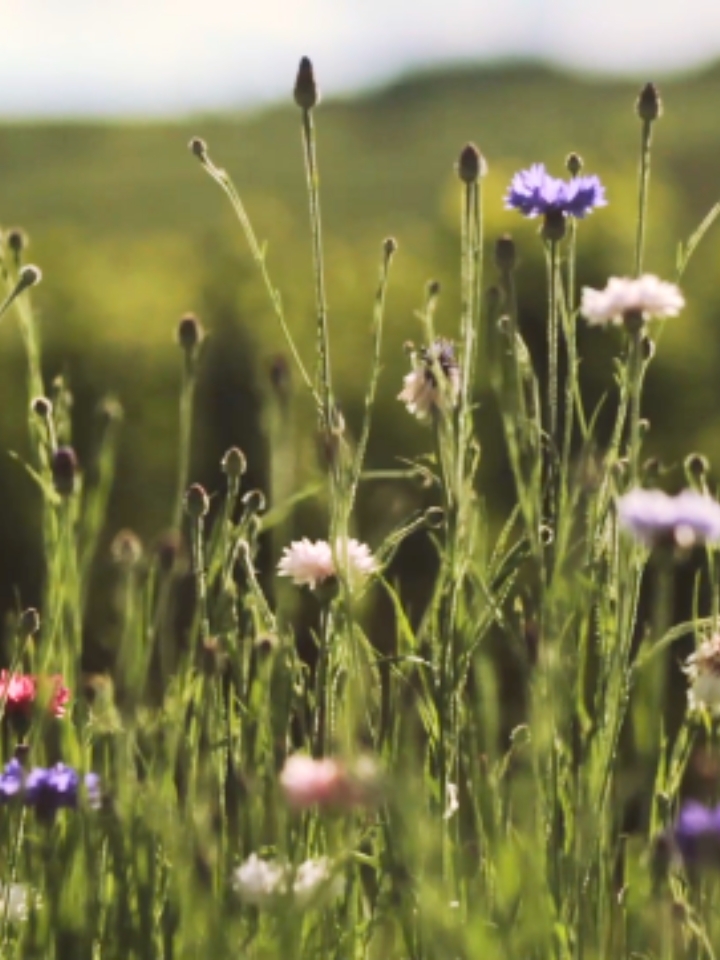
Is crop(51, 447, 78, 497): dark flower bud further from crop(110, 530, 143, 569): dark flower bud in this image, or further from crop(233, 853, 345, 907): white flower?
crop(233, 853, 345, 907): white flower

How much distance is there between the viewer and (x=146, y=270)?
17.8 feet

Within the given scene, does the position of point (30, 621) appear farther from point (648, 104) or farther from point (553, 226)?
point (648, 104)

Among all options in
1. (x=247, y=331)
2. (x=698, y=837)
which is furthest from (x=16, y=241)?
(x=247, y=331)

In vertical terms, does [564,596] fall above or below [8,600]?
below

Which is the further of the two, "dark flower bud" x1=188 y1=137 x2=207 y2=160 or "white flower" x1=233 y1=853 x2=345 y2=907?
"dark flower bud" x1=188 y1=137 x2=207 y2=160

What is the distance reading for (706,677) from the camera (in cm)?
142

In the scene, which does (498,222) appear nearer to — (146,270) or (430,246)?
(430,246)

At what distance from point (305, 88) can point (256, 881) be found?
693mm

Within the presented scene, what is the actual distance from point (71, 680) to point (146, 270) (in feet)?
13.6

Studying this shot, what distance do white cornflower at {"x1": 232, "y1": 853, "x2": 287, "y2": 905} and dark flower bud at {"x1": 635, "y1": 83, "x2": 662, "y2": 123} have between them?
29.1 inches

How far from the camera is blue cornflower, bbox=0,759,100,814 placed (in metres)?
1.19

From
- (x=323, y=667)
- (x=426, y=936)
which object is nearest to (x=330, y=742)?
(x=323, y=667)

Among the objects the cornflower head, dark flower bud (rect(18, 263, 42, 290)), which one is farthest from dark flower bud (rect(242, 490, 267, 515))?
the cornflower head

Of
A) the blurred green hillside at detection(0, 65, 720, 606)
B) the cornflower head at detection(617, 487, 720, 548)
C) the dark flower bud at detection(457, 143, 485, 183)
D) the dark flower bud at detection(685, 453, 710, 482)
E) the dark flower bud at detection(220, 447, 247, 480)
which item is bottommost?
the cornflower head at detection(617, 487, 720, 548)
